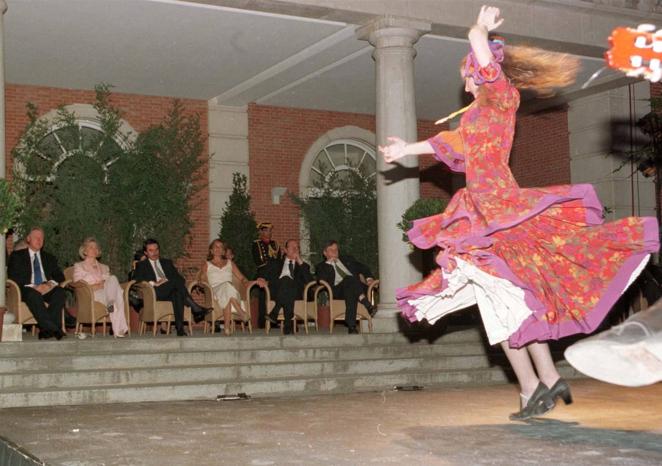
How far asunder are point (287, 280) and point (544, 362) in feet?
19.8

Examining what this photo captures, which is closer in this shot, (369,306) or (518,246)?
(518,246)

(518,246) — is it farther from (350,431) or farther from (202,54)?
(202,54)

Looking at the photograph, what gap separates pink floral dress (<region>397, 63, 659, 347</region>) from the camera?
4.94 m

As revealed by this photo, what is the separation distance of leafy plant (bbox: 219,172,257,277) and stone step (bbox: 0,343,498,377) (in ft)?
16.0

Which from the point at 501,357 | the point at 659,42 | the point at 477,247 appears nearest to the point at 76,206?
the point at 501,357

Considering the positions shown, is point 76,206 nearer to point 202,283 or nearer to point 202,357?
point 202,283

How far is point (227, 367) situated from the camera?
876 centimetres

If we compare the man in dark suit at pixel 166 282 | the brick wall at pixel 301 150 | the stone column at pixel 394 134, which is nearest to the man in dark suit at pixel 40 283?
the man in dark suit at pixel 166 282

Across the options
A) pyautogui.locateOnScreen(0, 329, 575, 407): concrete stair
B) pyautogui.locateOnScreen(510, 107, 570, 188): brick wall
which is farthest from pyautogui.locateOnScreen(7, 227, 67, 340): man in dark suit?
pyautogui.locateOnScreen(510, 107, 570, 188): brick wall

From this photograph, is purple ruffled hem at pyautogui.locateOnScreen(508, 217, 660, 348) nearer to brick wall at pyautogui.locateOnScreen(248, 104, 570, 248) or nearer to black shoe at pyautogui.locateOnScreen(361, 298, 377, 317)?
black shoe at pyautogui.locateOnScreen(361, 298, 377, 317)

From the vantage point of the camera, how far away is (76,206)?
12.9 metres

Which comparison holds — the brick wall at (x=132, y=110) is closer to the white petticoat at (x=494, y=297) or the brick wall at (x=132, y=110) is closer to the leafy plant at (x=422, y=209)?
the leafy plant at (x=422, y=209)

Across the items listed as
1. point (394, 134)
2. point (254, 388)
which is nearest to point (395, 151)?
point (254, 388)

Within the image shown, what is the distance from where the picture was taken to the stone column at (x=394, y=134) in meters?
11.0
